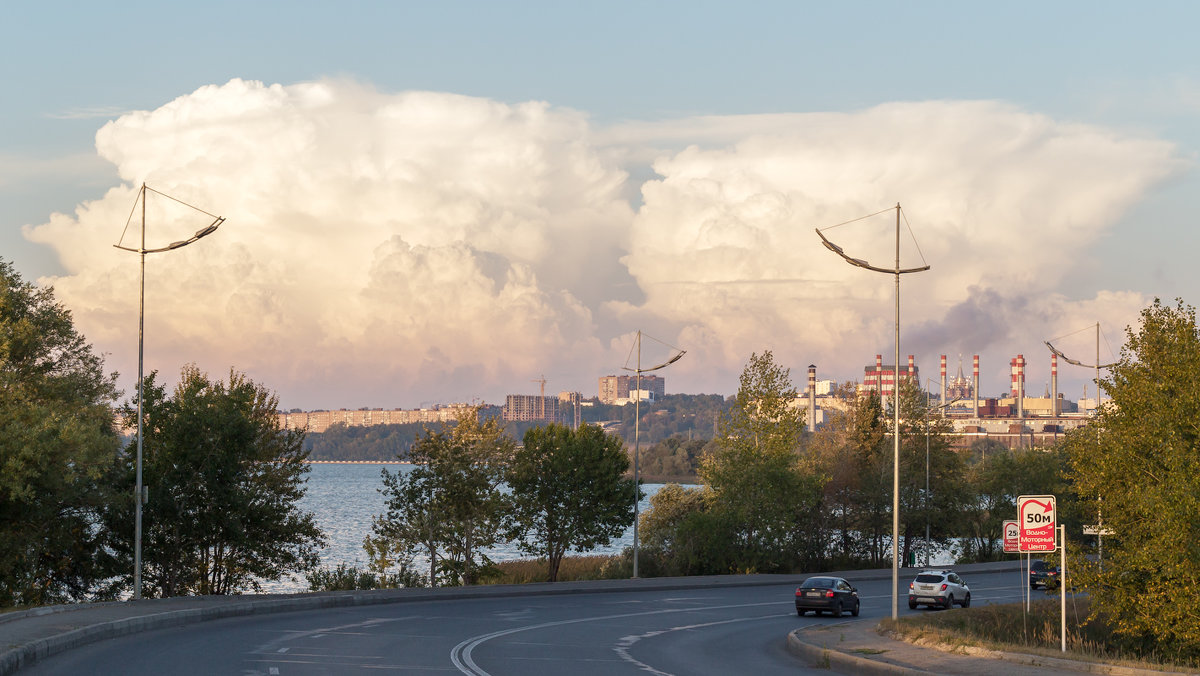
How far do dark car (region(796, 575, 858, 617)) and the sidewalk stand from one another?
872 cm

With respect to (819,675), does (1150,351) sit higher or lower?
higher

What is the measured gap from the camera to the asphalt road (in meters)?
19.1

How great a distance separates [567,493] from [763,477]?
12.1 meters

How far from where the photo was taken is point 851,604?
3597 cm

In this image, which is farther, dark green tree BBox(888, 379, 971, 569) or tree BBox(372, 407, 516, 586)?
dark green tree BBox(888, 379, 971, 569)

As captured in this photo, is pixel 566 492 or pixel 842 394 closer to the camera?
pixel 566 492

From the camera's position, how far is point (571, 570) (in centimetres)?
6212

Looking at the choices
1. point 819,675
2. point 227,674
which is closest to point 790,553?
point 819,675

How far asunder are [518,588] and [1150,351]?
2243 cm

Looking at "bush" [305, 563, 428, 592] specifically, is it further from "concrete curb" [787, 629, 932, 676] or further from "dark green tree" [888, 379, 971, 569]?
"dark green tree" [888, 379, 971, 569]

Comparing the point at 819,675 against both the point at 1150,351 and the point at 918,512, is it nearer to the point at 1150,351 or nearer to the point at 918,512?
the point at 1150,351

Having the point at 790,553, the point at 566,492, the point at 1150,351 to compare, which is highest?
the point at 1150,351

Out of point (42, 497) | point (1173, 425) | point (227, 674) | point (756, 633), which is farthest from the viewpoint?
point (42, 497)

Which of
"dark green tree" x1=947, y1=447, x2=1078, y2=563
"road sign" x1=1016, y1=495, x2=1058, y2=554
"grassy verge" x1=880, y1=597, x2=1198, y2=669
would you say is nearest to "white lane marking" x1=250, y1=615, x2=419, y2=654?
"grassy verge" x1=880, y1=597, x2=1198, y2=669
